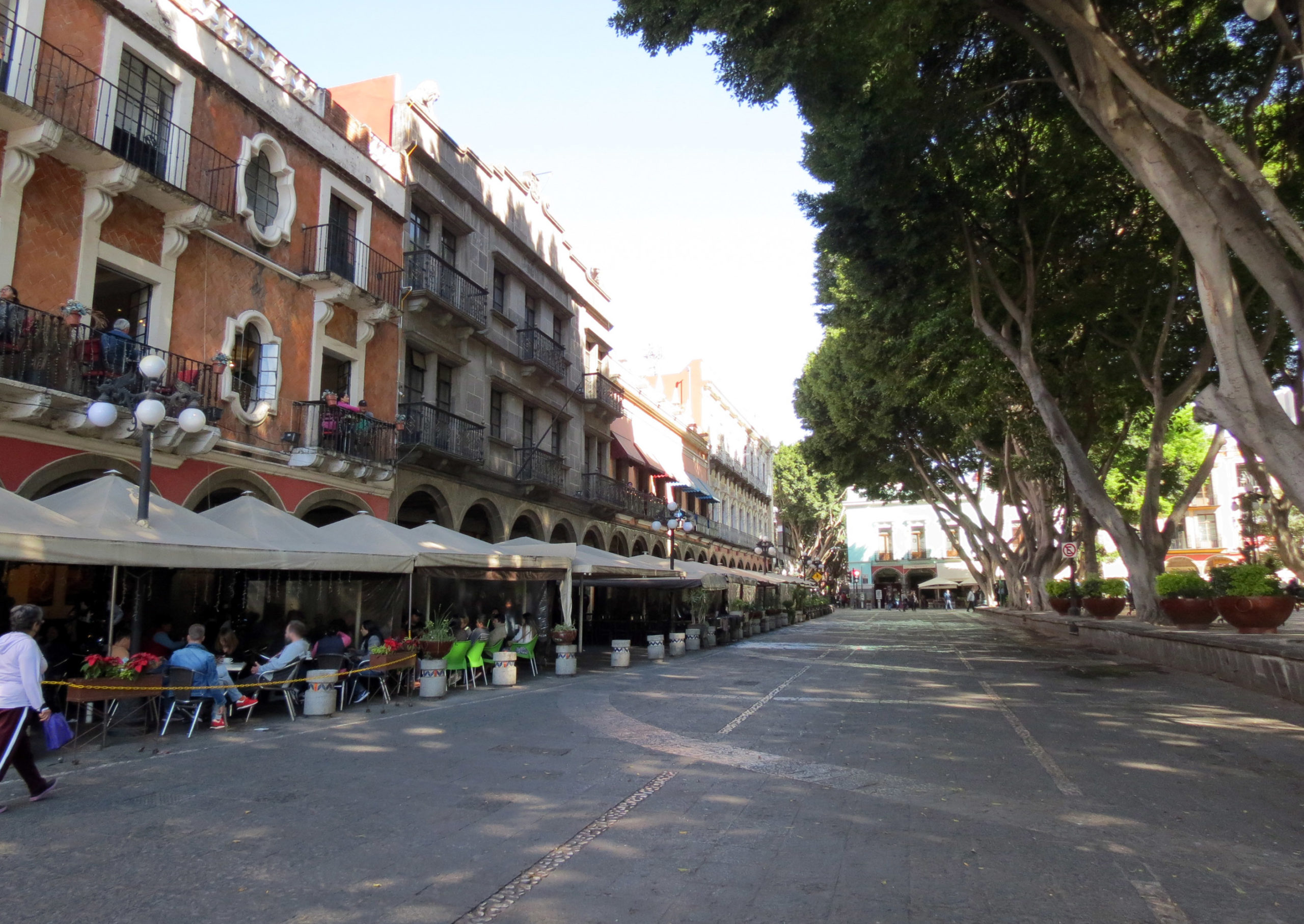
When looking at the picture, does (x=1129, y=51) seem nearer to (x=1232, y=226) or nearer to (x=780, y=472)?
(x=1232, y=226)

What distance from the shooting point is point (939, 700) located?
11.7 m

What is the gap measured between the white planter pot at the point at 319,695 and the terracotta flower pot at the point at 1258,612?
15.2 metres

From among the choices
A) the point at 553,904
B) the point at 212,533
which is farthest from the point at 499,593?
the point at 553,904

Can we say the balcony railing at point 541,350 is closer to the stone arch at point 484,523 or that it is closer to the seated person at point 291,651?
the stone arch at point 484,523

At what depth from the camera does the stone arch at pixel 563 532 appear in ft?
87.7

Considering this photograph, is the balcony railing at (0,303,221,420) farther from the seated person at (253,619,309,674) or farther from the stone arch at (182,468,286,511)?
the seated person at (253,619,309,674)

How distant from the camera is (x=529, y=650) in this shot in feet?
51.3

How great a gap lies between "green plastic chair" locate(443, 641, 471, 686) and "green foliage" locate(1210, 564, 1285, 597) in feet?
44.7

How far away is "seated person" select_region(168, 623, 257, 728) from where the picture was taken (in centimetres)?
954

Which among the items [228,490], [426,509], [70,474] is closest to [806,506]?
[426,509]

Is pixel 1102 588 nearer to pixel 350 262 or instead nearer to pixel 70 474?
pixel 350 262

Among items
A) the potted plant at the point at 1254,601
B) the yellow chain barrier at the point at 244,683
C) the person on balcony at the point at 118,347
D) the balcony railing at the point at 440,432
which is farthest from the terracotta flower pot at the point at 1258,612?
the person on balcony at the point at 118,347

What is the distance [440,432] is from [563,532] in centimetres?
834

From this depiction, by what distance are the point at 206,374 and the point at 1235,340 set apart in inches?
566
